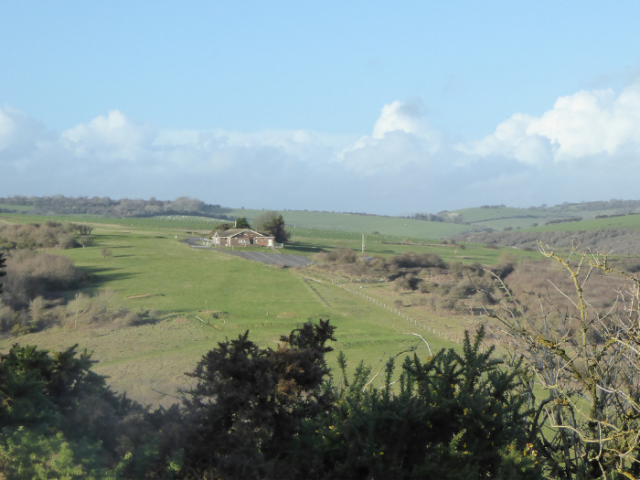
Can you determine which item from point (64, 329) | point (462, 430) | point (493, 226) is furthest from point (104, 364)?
point (493, 226)

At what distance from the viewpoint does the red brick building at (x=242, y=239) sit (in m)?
69.1

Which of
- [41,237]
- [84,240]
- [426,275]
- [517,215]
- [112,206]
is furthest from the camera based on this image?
[517,215]

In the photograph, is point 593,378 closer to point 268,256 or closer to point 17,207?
point 268,256

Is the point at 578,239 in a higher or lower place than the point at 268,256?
higher

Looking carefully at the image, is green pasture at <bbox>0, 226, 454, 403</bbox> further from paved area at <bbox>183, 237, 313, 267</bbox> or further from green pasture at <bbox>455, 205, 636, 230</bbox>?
Result: green pasture at <bbox>455, 205, 636, 230</bbox>

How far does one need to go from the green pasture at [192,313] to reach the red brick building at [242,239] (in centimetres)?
1201

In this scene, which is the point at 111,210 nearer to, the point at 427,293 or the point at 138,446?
the point at 427,293

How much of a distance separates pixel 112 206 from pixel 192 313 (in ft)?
406

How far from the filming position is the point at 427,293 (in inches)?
1881

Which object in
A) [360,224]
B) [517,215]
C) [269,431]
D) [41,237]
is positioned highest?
[517,215]

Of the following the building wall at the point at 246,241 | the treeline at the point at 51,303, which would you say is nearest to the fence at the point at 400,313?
the treeline at the point at 51,303

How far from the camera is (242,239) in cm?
7019

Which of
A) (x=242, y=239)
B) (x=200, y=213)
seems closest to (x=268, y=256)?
(x=242, y=239)

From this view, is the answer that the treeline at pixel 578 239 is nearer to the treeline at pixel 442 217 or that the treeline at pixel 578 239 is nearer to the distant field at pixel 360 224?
the distant field at pixel 360 224
